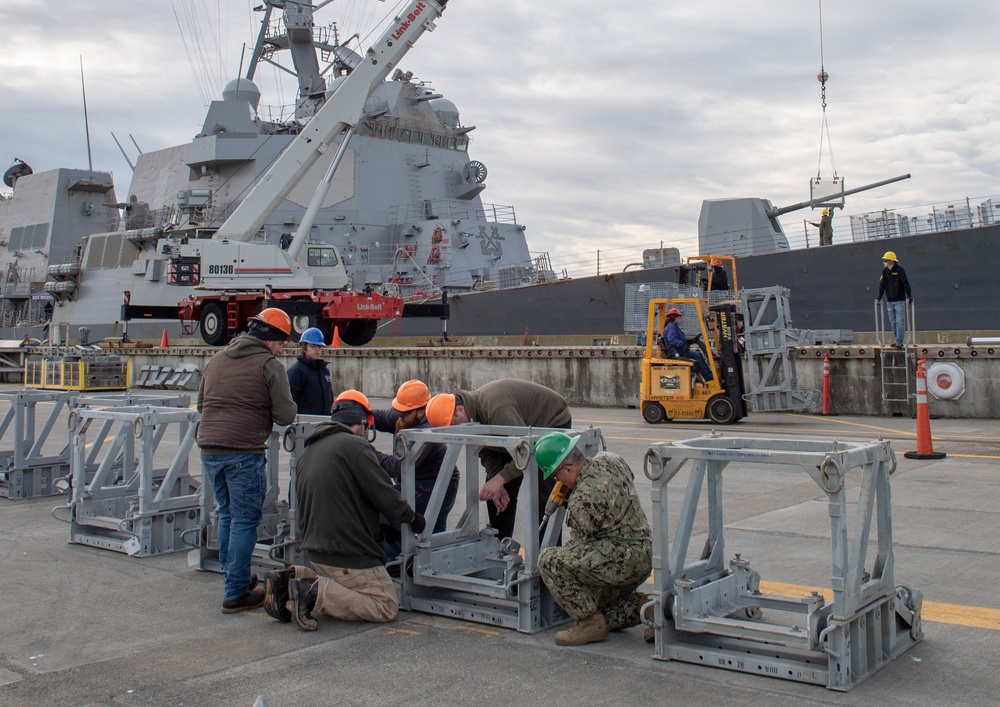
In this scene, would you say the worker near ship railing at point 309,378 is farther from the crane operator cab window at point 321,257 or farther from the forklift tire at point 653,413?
the crane operator cab window at point 321,257

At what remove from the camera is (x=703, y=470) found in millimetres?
4895

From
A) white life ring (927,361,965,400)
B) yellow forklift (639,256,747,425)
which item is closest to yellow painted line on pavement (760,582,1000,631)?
yellow forklift (639,256,747,425)

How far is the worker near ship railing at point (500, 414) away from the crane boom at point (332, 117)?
18017mm

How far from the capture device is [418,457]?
584 centimetres

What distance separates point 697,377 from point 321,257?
12161 mm

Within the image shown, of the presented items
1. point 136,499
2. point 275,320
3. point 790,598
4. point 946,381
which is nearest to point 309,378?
point 136,499

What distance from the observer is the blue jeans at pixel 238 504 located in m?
5.49

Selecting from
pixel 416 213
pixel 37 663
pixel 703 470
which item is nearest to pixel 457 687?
pixel 703 470

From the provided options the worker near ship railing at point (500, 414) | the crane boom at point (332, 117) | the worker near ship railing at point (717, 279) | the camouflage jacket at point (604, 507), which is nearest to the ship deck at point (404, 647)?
the camouflage jacket at point (604, 507)

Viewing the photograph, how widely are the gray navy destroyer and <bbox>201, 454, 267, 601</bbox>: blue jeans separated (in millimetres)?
16784

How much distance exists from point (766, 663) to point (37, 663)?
3.46m

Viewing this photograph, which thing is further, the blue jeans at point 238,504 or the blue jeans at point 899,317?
the blue jeans at point 899,317

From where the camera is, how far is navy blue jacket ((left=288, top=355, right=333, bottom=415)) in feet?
24.7

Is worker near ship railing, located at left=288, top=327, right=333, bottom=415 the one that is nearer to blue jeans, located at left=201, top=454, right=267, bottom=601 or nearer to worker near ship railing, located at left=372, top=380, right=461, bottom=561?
worker near ship railing, located at left=372, top=380, right=461, bottom=561
